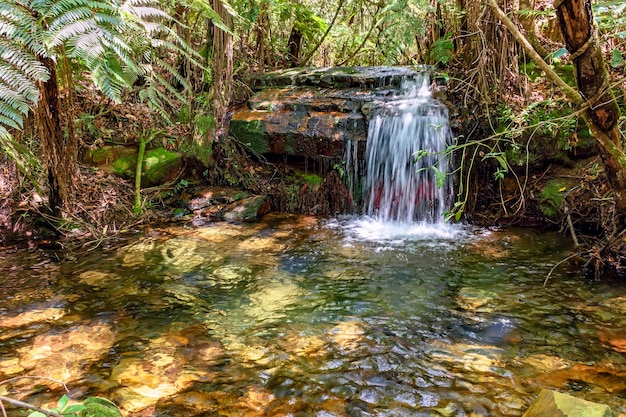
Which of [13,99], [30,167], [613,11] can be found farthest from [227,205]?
[613,11]

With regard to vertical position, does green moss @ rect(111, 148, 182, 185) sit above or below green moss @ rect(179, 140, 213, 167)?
below

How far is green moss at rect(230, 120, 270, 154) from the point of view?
6652mm

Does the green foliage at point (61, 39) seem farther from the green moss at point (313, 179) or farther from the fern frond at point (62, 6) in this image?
the green moss at point (313, 179)

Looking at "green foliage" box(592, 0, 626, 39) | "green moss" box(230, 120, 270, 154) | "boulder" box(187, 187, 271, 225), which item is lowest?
"boulder" box(187, 187, 271, 225)

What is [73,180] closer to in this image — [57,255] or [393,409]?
[57,255]

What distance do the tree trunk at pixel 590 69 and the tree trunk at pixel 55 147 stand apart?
12.4ft

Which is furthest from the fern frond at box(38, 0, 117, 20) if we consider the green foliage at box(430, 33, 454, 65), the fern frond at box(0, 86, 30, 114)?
the green foliage at box(430, 33, 454, 65)

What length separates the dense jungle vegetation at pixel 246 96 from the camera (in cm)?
236

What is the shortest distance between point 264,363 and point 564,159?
453cm

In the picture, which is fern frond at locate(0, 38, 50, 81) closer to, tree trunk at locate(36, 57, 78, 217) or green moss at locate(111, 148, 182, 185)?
tree trunk at locate(36, 57, 78, 217)

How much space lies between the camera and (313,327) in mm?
3072

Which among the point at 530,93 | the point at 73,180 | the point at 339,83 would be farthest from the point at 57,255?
the point at 530,93

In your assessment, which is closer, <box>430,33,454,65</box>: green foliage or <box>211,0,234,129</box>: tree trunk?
<box>430,33,454,65</box>: green foliage

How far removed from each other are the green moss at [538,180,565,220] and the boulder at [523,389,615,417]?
3569 mm
